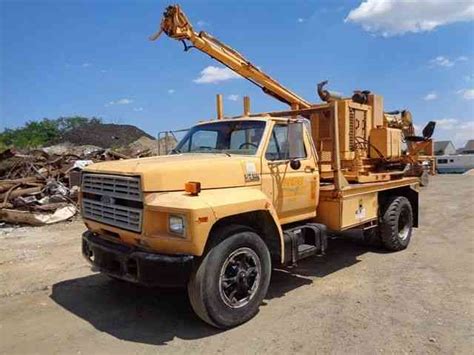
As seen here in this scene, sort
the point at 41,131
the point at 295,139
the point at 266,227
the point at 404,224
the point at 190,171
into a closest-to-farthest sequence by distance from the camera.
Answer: the point at 190,171, the point at 266,227, the point at 295,139, the point at 404,224, the point at 41,131

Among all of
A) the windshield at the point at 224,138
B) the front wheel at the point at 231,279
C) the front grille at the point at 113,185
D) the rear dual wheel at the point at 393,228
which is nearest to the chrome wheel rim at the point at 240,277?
the front wheel at the point at 231,279

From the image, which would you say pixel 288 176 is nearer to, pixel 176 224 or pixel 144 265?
pixel 176 224

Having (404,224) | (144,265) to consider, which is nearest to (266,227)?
(144,265)

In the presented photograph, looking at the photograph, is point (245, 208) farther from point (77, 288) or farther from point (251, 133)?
point (77, 288)

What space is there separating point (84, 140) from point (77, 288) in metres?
26.6

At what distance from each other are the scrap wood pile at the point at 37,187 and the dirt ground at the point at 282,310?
3.27m

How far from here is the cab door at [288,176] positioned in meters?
5.42

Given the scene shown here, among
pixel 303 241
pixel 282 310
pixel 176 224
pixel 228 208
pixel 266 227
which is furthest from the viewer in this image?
pixel 303 241

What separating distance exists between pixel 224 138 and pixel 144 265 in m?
2.28

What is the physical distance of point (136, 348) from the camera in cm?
415

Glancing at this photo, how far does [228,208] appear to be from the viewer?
14.9 feet

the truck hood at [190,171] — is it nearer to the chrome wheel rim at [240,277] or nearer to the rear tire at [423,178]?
the chrome wheel rim at [240,277]

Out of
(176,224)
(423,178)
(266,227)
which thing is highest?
(423,178)

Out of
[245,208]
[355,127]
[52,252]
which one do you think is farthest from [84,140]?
[245,208]
